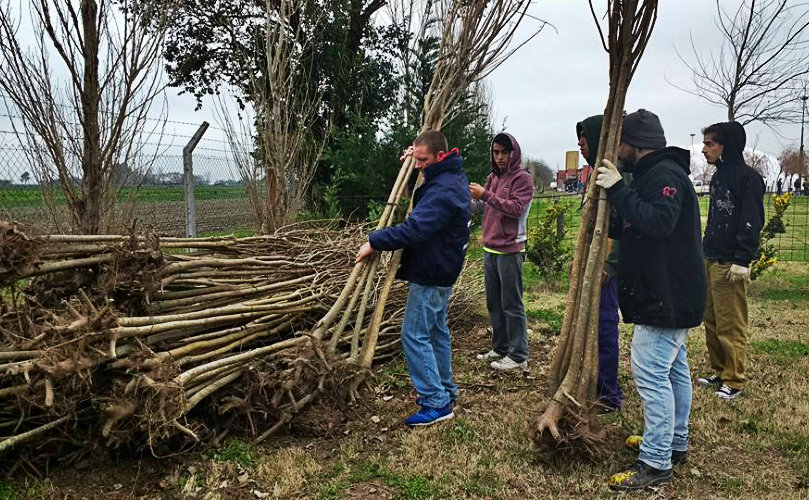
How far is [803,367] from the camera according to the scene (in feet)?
15.4

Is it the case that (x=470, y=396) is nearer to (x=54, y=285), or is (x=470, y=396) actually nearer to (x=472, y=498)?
(x=472, y=498)

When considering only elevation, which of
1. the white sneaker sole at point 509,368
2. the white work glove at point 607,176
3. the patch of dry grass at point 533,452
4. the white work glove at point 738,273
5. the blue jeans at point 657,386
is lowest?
the patch of dry grass at point 533,452

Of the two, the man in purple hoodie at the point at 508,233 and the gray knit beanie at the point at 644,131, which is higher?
the gray knit beanie at the point at 644,131

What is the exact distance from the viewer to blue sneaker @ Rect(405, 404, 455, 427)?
349 cm

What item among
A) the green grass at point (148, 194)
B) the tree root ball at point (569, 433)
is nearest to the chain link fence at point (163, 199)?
the green grass at point (148, 194)

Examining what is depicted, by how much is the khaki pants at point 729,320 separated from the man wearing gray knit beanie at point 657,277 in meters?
Answer: 1.50

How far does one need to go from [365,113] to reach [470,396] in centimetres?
630

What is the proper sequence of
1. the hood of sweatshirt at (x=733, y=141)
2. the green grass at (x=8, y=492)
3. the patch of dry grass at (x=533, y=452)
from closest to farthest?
the green grass at (x=8, y=492) < the patch of dry grass at (x=533, y=452) < the hood of sweatshirt at (x=733, y=141)

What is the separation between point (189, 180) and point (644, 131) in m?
5.38

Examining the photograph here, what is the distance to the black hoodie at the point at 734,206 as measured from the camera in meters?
4.00

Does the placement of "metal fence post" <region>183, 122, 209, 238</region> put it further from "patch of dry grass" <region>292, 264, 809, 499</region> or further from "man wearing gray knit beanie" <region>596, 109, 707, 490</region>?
"man wearing gray knit beanie" <region>596, 109, 707, 490</region>

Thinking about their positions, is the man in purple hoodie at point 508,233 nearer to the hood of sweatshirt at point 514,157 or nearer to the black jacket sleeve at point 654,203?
the hood of sweatshirt at point 514,157

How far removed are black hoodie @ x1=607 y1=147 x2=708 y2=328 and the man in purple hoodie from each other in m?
1.66

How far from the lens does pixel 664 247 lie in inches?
109
